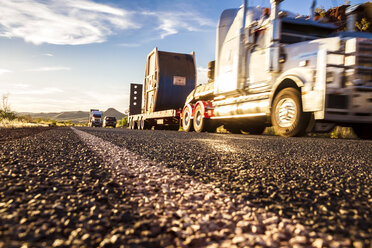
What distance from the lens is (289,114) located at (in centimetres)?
694

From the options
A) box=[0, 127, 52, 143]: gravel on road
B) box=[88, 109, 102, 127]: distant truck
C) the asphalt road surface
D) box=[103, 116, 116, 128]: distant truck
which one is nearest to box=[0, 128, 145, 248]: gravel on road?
the asphalt road surface

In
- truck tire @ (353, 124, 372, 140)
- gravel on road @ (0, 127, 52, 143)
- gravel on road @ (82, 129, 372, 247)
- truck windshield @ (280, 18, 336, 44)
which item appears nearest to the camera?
gravel on road @ (82, 129, 372, 247)

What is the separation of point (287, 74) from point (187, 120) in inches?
227

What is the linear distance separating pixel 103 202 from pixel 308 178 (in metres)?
1.17

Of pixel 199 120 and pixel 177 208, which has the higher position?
pixel 199 120

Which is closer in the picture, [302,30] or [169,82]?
[302,30]

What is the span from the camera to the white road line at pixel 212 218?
811 millimetres

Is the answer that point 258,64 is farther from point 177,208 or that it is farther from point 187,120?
point 177,208

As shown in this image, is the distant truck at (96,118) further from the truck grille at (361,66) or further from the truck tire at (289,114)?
the truck grille at (361,66)

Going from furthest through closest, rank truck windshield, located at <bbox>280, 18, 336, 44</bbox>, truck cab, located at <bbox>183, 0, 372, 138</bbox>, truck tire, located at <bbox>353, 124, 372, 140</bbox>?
truck windshield, located at <bbox>280, 18, 336, 44</bbox> → truck tire, located at <bbox>353, 124, 372, 140</bbox> → truck cab, located at <bbox>183, 0, 372, 138</bbox>

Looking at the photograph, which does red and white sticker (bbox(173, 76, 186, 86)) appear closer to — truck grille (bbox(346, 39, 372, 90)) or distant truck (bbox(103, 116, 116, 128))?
truck grille (bbox(346, 39, 372, 90))

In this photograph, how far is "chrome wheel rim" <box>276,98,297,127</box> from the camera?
6844mm

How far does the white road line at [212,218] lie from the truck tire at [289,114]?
5717 mm

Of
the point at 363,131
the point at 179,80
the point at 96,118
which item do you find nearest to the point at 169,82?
the point at 179,80
